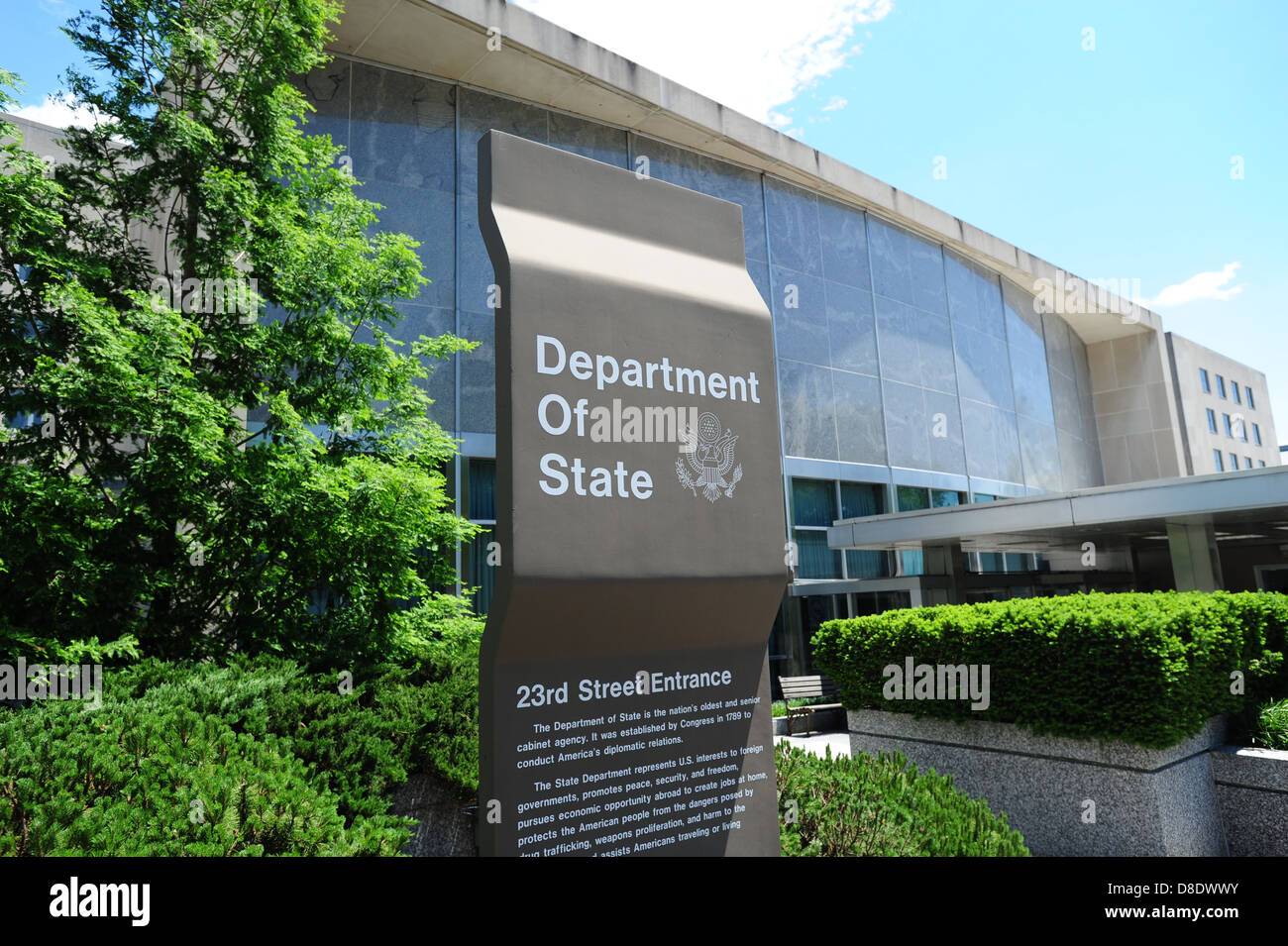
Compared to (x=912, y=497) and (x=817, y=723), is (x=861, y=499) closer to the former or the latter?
(x=912, y=497)

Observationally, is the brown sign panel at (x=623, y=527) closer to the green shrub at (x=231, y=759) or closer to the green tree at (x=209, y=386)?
the green shrub at (x=231, y=759)

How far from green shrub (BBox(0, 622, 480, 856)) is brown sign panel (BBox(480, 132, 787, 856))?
4.33 feet

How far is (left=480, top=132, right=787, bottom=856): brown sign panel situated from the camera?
3.81 meters

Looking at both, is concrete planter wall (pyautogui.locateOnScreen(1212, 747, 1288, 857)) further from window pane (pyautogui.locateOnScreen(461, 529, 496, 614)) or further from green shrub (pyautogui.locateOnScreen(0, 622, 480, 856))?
window pane (pyautogui.locateOnScreen(461, 529, 496, 614))

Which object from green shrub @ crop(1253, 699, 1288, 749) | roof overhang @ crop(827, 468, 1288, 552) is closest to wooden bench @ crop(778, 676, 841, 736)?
roof overhang @ crop(827, 468, 1288, 552)

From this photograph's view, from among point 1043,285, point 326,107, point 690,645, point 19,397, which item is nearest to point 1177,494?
point 690,645

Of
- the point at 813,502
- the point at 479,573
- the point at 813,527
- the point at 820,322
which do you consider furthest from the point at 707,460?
the point at 820,322

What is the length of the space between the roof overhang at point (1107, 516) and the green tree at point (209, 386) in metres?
9.34

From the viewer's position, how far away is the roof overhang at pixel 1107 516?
1134 cm
